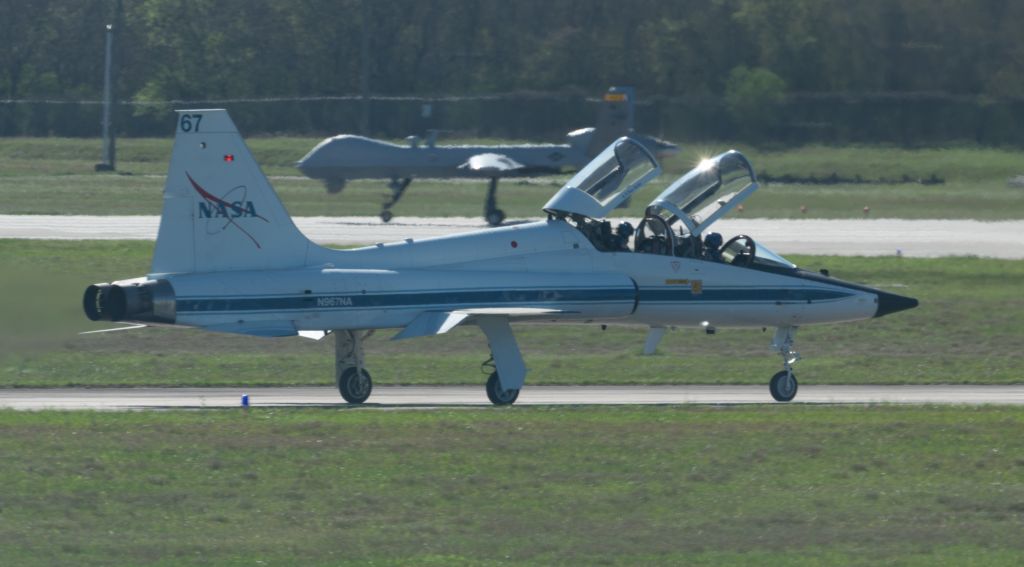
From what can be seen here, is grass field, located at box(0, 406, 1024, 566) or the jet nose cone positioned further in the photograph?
the jet nose cone

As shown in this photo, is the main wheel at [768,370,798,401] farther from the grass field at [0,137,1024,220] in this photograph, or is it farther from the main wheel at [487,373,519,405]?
the grass field at [0,137,1024,220]

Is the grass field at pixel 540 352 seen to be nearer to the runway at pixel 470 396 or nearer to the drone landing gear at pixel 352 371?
the runway at pixel 470 396

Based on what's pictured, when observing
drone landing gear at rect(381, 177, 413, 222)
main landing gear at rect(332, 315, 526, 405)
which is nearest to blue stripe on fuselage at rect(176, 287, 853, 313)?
main landing gear at rect(332, 315, 526, 405)

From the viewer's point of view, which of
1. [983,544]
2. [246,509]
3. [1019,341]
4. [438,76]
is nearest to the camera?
[983,544]

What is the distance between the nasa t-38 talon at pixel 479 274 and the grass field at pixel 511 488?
1627 millimetres

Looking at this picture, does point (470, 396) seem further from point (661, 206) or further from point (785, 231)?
point (785, 231)

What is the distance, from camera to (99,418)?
18547 millimetres

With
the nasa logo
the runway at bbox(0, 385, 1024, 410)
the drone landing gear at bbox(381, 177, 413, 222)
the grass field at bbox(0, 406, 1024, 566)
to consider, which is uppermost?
the drone landing gear at bbox(381, 177, 413, 222)

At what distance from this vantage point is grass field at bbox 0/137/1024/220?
5650 cm

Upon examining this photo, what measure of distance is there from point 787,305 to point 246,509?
442 inches

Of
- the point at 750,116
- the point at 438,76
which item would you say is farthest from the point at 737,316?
the point at 438,76

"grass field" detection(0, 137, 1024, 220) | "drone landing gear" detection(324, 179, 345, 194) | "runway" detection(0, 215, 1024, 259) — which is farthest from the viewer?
"drone landing gear" detection(324, 179, 345, 194)

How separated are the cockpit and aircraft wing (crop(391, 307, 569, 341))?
1657 millimetres

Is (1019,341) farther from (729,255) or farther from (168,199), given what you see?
(168,199)
